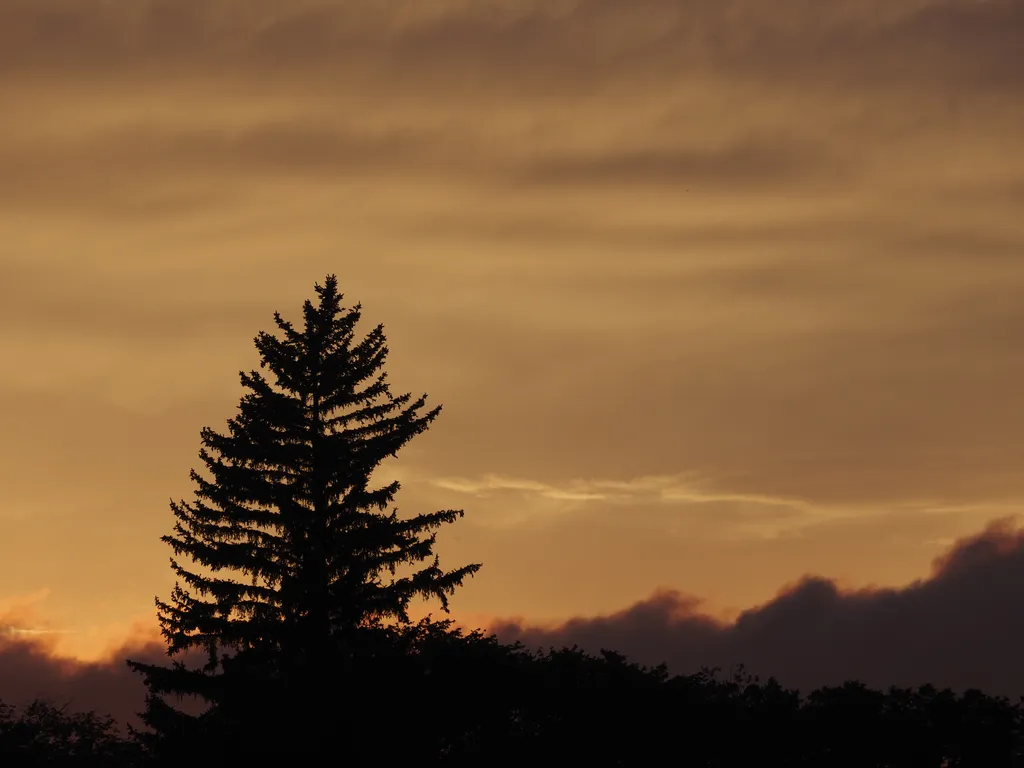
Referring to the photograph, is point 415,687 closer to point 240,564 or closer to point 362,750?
point 362,750

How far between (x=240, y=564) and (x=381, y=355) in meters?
9.52

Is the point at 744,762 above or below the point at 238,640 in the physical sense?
below

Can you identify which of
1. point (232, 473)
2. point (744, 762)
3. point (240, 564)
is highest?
point (232, 473)

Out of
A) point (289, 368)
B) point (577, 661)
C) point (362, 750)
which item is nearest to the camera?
point (362, 750)

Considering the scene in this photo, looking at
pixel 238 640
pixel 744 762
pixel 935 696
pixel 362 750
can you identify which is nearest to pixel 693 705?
pixel 744 762

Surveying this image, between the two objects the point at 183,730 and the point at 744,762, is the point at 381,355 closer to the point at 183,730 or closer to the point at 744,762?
the point at 183,730

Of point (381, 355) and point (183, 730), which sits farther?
point (381, 355)

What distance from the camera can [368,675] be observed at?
48562mm

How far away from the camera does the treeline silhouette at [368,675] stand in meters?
48.7

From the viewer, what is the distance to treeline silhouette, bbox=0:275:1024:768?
160 feet

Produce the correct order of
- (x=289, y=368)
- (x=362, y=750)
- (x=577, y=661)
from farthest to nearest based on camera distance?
1. (x=577, y=661)
2. (x=289, y=368)
3. (x=362, y=750)

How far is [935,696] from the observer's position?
55188mm

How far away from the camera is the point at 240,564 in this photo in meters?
49.9

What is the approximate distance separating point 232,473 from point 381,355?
7.25 m
